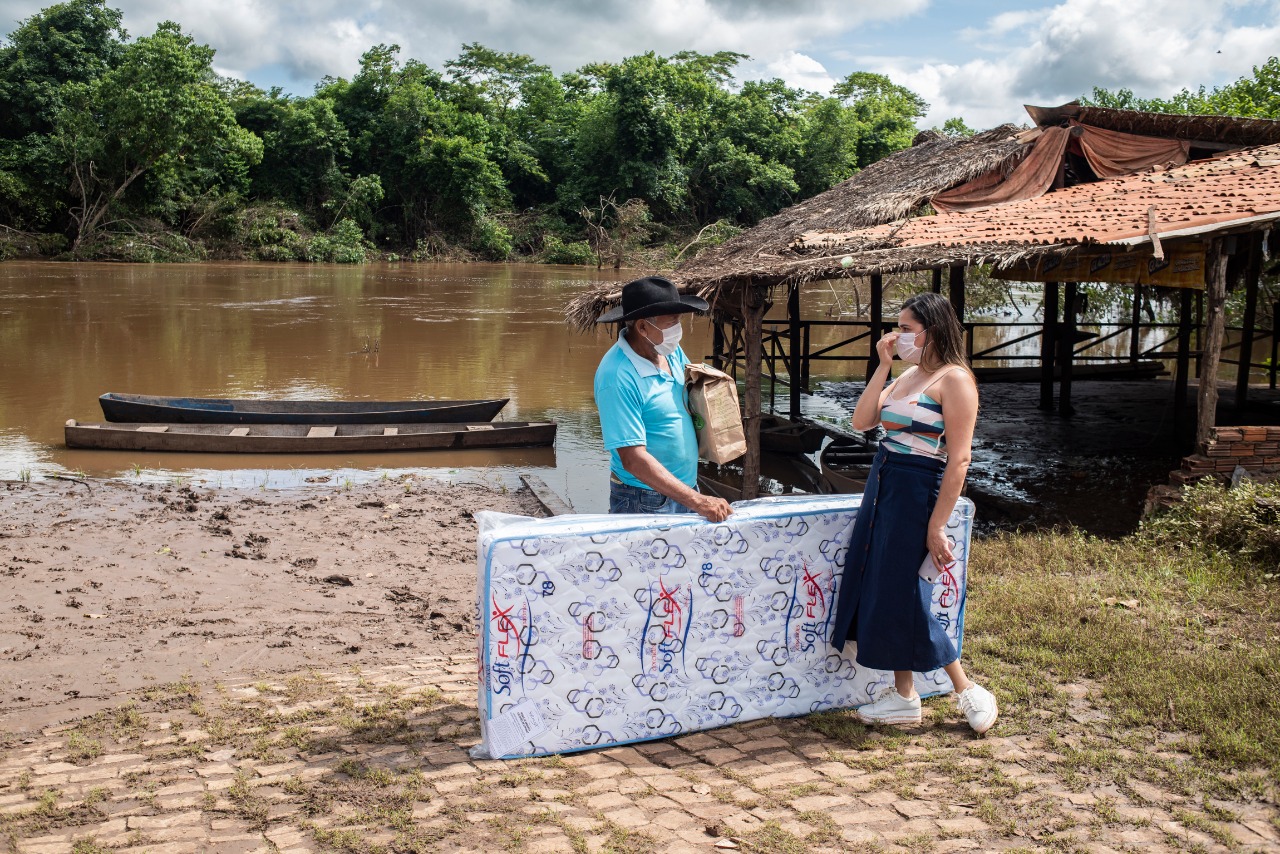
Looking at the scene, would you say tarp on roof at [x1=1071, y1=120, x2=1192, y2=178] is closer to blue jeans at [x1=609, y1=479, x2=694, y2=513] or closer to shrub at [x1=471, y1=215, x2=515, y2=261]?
blue jeans at [x1=609, y1=479, x2=694, y2=513]

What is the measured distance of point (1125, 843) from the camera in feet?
10.6

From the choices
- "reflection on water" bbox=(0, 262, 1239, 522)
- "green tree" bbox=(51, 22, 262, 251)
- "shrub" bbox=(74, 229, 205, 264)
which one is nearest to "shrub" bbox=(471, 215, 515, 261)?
"reflection on water" bbox=(0, 262, 1239, 522)

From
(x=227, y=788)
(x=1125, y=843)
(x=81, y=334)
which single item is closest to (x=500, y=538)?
(x=227, y=788)

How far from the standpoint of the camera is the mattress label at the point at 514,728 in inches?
149

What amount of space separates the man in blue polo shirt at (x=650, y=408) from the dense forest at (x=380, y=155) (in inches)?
1365

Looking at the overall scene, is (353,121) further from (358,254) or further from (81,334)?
(81,334)

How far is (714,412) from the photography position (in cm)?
414

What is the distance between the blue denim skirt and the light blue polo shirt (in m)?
0.72

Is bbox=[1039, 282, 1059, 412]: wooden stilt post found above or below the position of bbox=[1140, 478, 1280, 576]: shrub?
above

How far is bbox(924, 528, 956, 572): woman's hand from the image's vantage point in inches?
149

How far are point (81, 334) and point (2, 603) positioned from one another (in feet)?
60.0

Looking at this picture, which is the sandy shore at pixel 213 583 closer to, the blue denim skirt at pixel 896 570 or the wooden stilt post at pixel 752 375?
the wooden stilt post at pixel 752 375

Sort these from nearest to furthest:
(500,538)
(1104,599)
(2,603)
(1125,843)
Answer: (1125,843) < (500,538) < (1104,599) < (2,603)

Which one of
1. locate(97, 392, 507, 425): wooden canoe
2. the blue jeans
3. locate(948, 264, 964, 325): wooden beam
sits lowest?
locate(97, 392, 507, 425): wooden canoe
